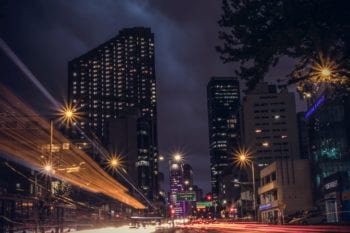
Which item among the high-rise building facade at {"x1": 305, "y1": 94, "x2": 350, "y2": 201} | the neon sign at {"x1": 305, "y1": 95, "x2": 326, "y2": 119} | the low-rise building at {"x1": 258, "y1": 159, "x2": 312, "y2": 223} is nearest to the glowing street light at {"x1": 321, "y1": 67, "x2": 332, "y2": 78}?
the high-rise building facade at {"x1": 305, "y1": 94, "x2": 350, "y2": 201}

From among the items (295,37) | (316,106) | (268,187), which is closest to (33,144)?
(295,37)

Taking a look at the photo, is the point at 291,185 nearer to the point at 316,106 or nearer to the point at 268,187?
the point at 268,187

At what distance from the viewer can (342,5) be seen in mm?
17484

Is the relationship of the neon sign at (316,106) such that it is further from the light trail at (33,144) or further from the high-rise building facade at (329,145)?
the light trail at (33,144)

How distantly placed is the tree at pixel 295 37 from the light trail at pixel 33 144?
1160 cm

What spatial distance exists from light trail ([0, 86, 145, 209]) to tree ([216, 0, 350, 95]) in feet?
38.1

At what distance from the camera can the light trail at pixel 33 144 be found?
23.7 metres

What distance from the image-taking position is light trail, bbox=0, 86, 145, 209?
2372cm

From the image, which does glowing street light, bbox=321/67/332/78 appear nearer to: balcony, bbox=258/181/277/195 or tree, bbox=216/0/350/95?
tree, bbox=216/0/350/95

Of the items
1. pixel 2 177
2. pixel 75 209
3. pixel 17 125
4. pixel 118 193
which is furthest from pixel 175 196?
pixel 2 177

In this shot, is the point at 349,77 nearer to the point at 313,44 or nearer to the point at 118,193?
the point at 313,44

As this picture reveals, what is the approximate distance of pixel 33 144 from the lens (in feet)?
93.0

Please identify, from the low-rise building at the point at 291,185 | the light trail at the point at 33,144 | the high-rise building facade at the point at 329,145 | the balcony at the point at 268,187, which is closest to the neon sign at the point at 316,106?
the high-rise building facade at the point at 329,145

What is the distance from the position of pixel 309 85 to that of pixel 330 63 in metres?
3.28
